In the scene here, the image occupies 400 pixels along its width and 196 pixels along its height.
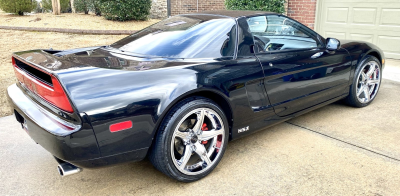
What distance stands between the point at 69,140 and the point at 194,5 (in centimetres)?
1062

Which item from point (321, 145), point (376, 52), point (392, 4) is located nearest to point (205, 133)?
point (321, 145)

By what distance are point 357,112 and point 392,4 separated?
4.10 meters

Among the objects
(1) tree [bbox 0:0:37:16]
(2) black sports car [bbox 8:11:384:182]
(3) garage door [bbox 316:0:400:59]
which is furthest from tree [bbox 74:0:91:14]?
(2) black sports car [bbox 8:11:384:182]

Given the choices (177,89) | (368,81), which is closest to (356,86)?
(368,81)

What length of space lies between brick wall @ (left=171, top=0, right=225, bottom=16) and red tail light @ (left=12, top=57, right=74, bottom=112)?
9.48 m

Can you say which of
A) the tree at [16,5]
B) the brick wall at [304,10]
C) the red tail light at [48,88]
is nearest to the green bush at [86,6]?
the tree at [16,5]

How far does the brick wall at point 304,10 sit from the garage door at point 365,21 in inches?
6.0

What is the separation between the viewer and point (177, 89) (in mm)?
2496

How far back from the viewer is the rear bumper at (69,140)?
2.16 metres

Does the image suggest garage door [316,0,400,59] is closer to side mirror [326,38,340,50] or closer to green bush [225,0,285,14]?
green bush [225,0,285,14]

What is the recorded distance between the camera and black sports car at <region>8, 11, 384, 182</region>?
2236 mm

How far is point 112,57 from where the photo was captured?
297 centimetres

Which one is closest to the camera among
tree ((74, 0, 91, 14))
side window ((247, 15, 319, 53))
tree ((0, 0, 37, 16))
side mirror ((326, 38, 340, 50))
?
side window ((247, 15, 319, 53))

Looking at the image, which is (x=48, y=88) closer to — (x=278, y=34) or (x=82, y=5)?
(x=278, y=34)
